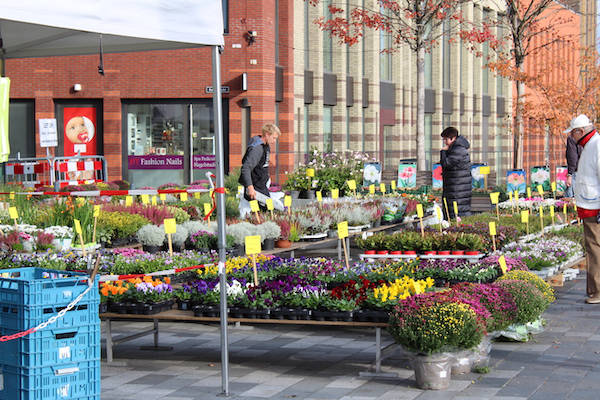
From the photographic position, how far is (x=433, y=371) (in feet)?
23.3

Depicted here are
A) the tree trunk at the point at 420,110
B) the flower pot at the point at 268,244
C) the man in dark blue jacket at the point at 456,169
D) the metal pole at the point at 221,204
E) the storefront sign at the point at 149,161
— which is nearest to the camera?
the metal pole at the point at 221,204

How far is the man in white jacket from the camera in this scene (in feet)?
34.2

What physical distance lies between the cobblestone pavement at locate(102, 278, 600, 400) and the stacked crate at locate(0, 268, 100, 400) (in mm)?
1191

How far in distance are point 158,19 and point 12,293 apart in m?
2.29

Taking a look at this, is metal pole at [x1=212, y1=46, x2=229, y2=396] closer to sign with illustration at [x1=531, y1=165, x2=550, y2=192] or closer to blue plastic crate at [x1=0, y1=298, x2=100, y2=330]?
blue plastic crate at [x1=0, y1=298, x2=100, y2=330]

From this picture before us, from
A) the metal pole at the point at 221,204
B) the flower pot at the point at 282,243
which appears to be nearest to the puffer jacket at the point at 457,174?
the flower pot at the point at 282,243

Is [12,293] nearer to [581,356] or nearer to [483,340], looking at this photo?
[483,340]

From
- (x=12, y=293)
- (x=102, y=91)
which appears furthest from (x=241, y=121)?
(x=12, y=293)

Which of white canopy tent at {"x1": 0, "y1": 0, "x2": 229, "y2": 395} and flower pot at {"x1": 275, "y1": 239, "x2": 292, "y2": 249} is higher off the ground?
white canopy tent at {"x1": 0, "y1": 0, "x2": 229, "y2": 395}

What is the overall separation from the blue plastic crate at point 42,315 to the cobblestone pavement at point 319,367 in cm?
131

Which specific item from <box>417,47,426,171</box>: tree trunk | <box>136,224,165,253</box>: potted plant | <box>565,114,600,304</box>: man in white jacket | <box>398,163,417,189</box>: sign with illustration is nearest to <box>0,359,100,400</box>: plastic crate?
<box>136,224,165,253</box>: potted plant

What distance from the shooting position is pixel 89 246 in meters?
11.9

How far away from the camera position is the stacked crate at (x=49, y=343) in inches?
226

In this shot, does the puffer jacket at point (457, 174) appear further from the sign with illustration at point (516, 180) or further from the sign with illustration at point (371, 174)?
the sign with illustration at point (516, 180)
